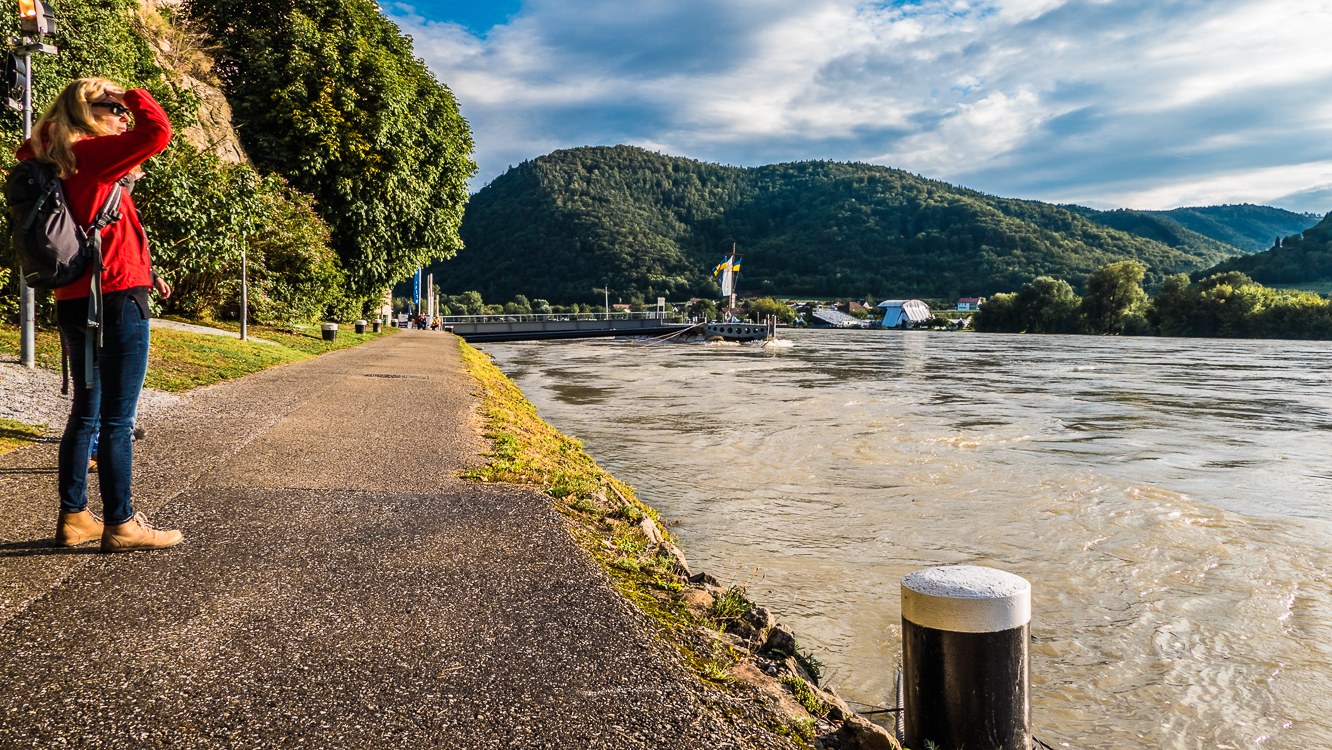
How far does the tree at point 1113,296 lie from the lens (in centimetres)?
6931

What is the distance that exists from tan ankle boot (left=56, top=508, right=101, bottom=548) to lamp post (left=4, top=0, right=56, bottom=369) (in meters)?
6.97

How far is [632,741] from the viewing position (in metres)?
2.25

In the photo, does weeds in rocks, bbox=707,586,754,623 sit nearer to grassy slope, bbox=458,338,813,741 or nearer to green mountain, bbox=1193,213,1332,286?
grassy slope, bbox=458,338,813,741

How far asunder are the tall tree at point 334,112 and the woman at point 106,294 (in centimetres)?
2238

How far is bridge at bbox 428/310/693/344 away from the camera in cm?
6181

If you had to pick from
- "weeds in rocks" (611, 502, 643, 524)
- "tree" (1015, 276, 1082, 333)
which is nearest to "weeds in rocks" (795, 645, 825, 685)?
"weeds in rocks" (611, 502, 643, 524)

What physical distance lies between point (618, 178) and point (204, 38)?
134 meters

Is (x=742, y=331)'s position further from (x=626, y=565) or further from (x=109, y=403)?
(x=109, y=403)

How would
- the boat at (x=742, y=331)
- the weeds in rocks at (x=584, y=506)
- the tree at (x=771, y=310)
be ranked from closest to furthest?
the weeds in rocks at (x=584, y=506) < the boat at (x=742, y=331) < the tree at (x=771, y=310)

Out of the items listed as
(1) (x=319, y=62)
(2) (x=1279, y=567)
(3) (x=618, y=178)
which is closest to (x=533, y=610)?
(2) (x=1279, y=567)

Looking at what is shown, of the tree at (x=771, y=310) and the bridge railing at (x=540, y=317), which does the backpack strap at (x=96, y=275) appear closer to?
the bridge railing at (x=540, y=317)

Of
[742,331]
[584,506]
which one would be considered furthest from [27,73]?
[742,331]

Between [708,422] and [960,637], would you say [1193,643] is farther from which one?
[708,422]

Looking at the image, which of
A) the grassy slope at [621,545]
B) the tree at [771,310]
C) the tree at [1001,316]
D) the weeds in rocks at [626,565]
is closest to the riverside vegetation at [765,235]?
the tree at [771,310]
